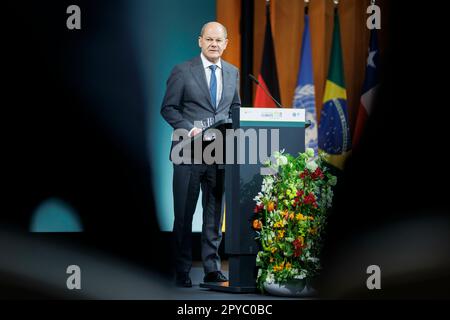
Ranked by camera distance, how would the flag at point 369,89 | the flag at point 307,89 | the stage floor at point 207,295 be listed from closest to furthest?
the stage floor at point 207,295 → the flag at point 369,89 → the flag at point 307,89

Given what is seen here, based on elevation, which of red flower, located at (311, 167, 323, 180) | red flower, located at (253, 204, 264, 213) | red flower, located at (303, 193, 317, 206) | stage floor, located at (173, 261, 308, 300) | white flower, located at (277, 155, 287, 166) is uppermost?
white flower, located at (277, 155, 287, 166)

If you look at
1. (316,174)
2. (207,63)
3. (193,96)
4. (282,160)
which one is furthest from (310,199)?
(207,63)

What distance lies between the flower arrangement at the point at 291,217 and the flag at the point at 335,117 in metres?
2.93

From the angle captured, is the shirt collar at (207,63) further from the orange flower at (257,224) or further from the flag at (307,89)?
the flag at (307,89)

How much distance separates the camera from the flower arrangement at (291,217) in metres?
3.75

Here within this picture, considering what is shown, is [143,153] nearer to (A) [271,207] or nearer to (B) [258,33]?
(B) [258,33]

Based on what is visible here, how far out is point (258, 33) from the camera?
7.16 metres

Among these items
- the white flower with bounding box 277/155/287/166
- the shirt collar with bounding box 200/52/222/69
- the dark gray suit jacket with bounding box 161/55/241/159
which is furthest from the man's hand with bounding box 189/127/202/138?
the white flower with bounding box 277/155/287/166

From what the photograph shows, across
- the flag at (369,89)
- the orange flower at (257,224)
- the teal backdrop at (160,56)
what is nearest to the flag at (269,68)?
the teal backdrop at (160,56)

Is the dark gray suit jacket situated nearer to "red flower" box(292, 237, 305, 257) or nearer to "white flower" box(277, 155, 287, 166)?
"white flower" box(277, 155, 287, 166)

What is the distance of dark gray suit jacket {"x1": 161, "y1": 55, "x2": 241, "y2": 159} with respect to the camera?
4.43 meters

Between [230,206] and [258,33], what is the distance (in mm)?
3611

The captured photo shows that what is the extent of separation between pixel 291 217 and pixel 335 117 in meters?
3.24

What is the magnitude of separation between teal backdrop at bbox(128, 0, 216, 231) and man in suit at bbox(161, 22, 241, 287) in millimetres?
2146
